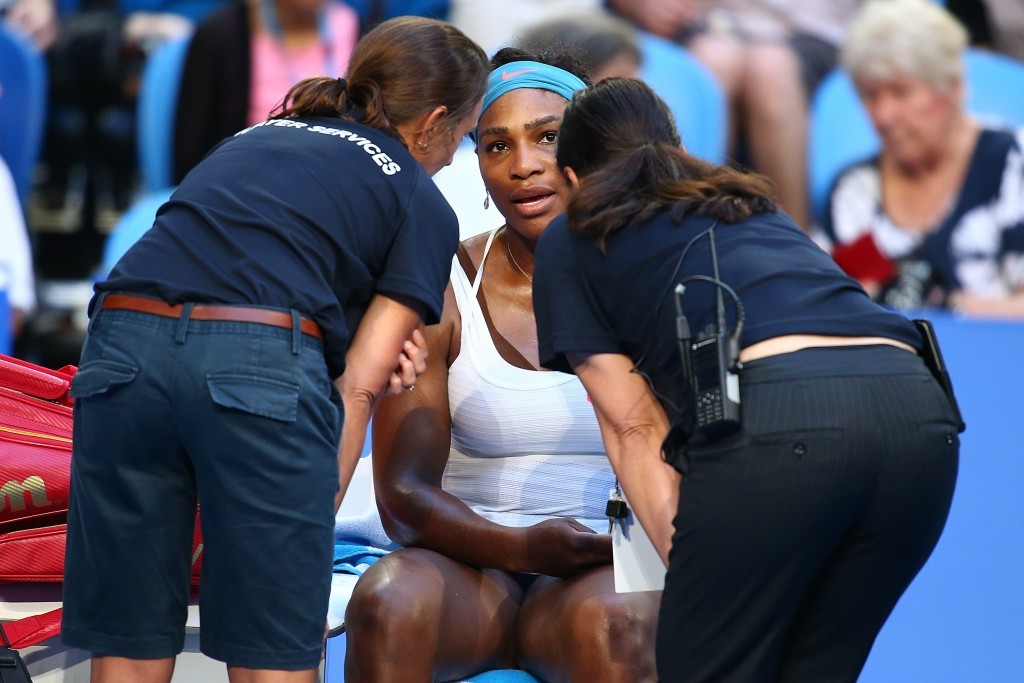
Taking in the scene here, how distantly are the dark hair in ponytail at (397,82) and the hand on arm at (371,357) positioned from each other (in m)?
0.31

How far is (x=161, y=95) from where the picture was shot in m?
4.15

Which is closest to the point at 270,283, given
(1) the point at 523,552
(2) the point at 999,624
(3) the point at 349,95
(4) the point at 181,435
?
(4) the point at 181,435

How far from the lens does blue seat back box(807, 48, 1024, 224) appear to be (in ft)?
14.1

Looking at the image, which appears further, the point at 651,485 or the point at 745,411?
the point at 651,485

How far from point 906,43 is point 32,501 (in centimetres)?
348

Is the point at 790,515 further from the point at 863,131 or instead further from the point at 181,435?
the point at 863,131

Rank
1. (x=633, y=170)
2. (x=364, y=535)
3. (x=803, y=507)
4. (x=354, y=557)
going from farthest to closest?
(x=364, y=535) < (x=354, y=557) < (x=633, y=170) < (x=803, y=507)

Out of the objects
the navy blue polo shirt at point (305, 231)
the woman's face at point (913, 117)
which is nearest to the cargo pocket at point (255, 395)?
the navy blue polo shirt at point (305, 231)

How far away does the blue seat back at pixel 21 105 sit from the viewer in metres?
4.04

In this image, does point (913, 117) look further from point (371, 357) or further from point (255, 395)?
point (255, 395)

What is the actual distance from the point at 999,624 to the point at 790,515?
1.80 meters

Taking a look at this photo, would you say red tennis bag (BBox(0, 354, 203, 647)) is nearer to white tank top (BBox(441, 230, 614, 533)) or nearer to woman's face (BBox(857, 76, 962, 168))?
white tank top (BBox(441, 230, 614, 533))

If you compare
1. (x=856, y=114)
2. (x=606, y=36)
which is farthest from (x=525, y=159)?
(x=856, y=114)

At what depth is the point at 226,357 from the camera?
1675 mm
